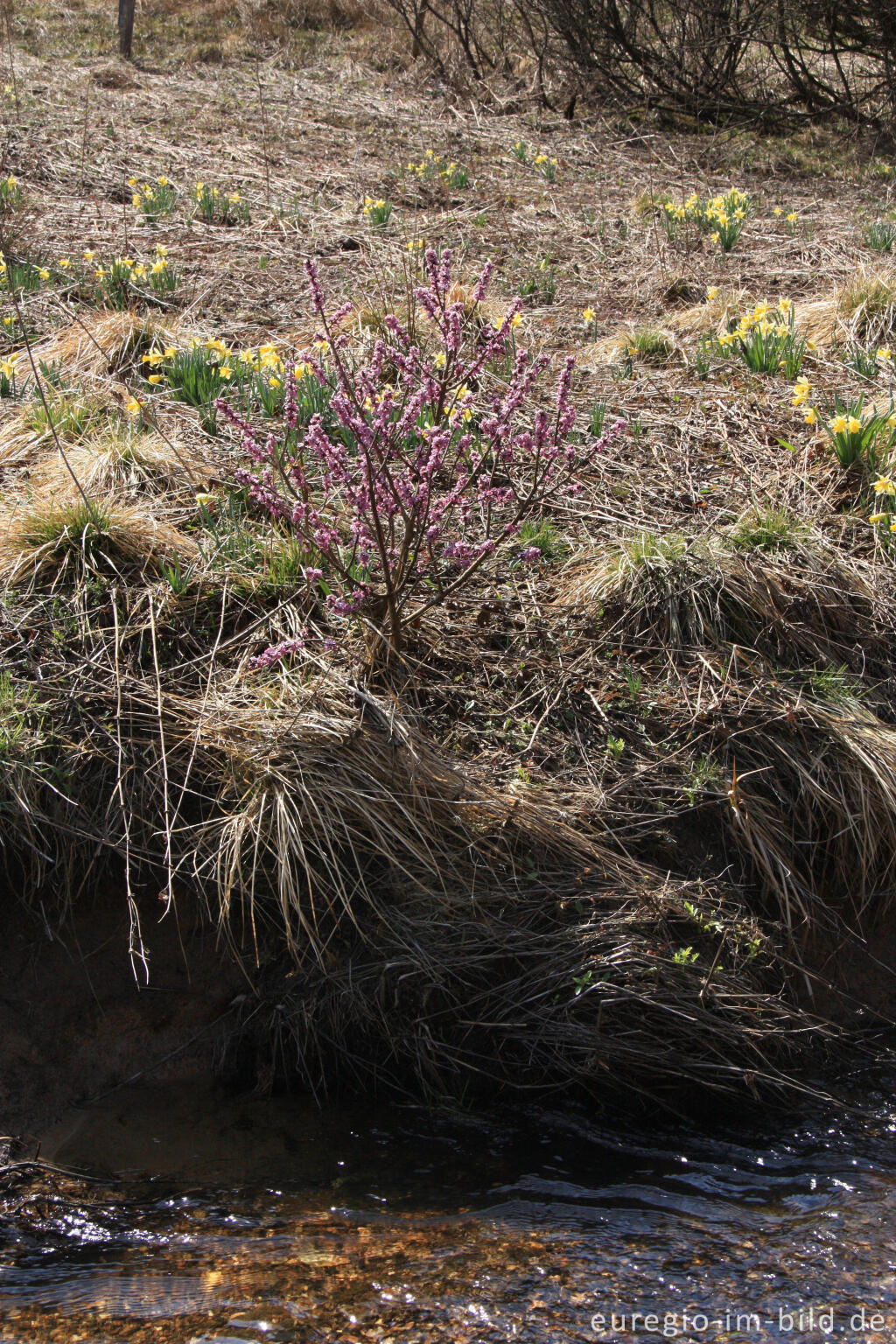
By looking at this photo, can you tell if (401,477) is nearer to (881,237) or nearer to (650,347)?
(650,347)

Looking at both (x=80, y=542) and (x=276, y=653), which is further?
(x=80, y=542)

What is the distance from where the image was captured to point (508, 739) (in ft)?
10.7

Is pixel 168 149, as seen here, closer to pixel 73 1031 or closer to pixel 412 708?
pixel 412 708

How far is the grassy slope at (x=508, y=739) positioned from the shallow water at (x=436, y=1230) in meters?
0.19

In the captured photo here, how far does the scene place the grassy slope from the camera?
2.83m

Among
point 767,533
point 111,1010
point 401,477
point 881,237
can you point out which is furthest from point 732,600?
point 881,237

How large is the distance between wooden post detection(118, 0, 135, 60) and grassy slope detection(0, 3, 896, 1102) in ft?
26.2

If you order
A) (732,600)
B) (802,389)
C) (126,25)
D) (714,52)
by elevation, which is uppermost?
(126,25)

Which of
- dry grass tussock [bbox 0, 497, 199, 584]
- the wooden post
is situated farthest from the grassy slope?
the wooden post

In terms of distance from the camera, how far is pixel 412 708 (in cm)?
321

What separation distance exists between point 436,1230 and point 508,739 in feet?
4.72

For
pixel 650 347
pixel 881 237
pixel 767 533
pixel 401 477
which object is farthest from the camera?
pixel 881 237

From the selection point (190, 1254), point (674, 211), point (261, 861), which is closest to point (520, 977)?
point (261, 861)

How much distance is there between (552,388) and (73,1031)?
11.1 feet
